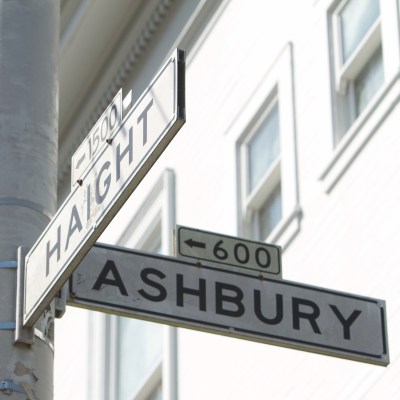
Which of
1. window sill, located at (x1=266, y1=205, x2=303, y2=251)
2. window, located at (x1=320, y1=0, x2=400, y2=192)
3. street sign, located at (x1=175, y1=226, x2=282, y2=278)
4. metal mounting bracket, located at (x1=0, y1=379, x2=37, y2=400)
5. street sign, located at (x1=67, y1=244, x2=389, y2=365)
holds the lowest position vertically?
metal mounting bracket, located at (x1=0, y1=379, x2=37, y2=400)

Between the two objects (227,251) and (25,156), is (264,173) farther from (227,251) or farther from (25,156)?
(25,156)

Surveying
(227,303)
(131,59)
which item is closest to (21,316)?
(227,303)

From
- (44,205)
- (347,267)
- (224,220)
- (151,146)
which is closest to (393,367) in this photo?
(347,267)

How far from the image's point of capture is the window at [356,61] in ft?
42.7

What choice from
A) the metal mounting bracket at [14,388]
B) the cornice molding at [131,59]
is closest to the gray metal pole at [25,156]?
the metal mounting bracket at [14,388]

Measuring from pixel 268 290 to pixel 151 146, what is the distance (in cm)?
165

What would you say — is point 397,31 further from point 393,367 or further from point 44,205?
point 44,205

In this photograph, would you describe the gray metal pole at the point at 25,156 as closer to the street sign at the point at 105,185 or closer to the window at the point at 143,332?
the street sign at the point at 105,185

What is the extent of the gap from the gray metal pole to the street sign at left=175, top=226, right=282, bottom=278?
84cm

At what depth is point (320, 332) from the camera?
6.59 m

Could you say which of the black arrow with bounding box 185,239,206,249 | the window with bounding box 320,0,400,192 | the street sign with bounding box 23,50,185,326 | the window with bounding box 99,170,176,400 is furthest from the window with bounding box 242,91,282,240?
the street sign with bounding box 23,50,185,326

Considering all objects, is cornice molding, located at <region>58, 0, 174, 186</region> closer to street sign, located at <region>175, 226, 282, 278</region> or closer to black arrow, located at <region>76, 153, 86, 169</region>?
street sign, located at <region>175, 226, 282, 278</region>

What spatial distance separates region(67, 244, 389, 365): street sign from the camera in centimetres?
636

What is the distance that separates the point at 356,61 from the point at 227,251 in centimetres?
652
